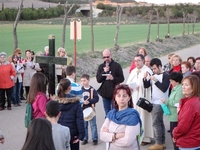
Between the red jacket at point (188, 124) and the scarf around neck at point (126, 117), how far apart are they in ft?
2.65

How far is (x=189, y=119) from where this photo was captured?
5.66 meters

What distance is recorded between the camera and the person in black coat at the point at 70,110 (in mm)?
6434

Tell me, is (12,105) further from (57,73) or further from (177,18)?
(177,18)

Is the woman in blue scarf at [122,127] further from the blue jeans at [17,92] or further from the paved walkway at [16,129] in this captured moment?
the blue jeans at [17,92]

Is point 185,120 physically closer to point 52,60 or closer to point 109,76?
point 52,60

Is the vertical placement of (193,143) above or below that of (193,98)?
below

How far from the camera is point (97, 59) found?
24219mm

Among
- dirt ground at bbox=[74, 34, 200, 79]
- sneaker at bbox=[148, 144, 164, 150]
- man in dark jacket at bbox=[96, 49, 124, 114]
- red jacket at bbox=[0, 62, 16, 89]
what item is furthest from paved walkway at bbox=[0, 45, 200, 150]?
dirt ground at bbox=[74, 34, 200, 79]

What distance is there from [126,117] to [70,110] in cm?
154

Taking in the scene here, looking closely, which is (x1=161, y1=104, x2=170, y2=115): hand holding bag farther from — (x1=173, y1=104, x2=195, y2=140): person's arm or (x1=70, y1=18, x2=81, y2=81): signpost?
(x1=70, y1=18, x2=81, y2=81): signpost

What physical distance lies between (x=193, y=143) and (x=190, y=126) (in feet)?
0.95

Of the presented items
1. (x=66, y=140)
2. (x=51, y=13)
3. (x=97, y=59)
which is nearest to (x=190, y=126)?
(x=66, y=140)

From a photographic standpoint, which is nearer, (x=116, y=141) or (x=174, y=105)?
(x=116, y=141)

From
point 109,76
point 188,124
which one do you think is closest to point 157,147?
point 109,76
